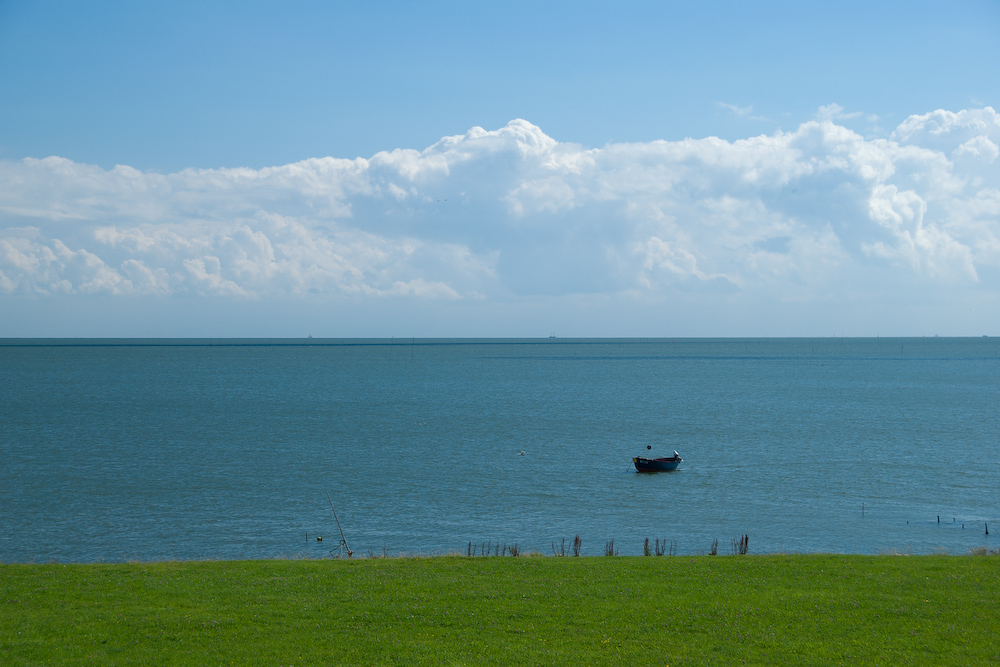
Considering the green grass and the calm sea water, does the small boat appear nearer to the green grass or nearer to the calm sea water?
the calm sea water

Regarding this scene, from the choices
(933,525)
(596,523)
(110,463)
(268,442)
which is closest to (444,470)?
(596,523)

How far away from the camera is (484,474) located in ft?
169

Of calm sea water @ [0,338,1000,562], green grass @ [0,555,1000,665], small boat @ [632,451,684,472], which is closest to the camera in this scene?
green grass @ [0,555,1000,665]

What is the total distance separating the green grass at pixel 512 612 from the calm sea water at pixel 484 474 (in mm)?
11713

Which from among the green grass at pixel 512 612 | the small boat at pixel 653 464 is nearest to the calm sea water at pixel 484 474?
the small boat at pixel 653 464

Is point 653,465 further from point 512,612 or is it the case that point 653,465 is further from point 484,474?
point 512,612

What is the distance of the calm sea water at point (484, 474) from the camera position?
3569 cm

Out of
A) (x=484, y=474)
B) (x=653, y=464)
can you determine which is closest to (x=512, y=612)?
(x=484, y=474)

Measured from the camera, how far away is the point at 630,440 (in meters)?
68.1

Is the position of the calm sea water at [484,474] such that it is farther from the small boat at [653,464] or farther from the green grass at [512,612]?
the green grass at [512,612]

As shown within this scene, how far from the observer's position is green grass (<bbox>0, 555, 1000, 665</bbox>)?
15680mm

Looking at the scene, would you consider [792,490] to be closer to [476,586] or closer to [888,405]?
[476,586]

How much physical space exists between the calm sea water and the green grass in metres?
11.7

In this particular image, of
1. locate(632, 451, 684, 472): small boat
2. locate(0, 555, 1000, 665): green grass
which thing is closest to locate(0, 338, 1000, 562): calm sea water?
locate(632, 451, 684, 472): small boat
